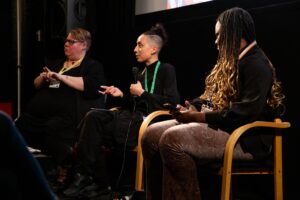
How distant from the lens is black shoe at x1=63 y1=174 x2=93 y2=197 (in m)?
2.82

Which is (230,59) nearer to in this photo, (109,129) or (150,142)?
(150,142)

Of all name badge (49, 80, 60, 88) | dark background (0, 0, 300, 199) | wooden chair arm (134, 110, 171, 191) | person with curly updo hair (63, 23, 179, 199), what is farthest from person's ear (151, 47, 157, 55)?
name badge (49, 80, 60, 88)

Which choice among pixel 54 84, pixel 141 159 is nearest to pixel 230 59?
pixel 141 159

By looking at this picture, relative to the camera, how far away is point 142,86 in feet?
10.1

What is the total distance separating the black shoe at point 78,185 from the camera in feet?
9.25

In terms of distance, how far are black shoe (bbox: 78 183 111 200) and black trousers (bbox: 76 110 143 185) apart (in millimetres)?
40

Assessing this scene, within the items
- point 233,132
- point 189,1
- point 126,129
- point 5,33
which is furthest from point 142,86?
point 5,33

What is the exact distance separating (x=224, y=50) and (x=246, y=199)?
107 cm

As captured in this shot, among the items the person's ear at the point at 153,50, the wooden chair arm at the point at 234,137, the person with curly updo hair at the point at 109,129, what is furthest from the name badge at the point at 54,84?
the wooden chair arm at the point at 234,137

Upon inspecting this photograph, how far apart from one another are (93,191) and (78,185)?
0.11 metres

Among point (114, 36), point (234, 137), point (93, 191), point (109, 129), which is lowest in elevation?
point (93, 191)

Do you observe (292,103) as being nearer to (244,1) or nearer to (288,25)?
(288,25)

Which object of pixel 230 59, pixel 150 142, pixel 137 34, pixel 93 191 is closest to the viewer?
pixel 230 59

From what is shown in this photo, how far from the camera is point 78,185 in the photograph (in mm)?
2854
